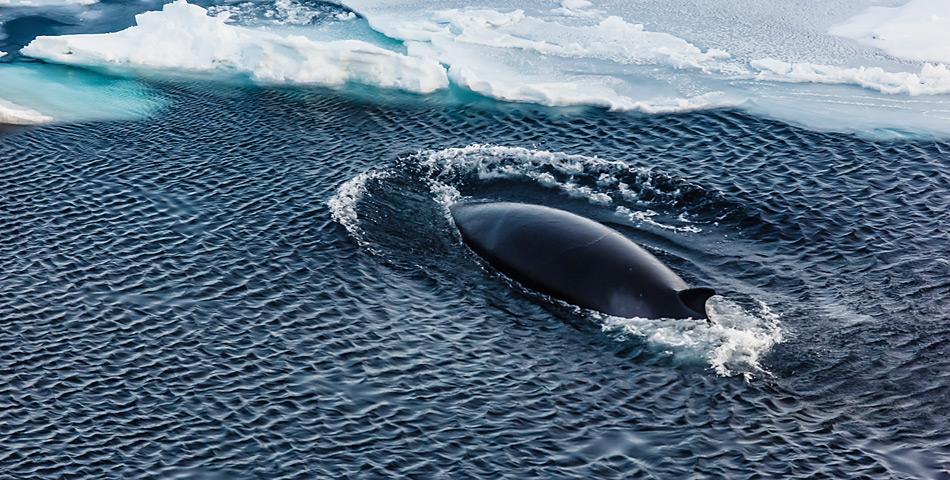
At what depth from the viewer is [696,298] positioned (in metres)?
27.3

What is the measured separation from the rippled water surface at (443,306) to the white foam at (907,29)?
31.5ft

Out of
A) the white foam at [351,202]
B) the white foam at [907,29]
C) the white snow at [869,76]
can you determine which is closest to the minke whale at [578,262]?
the white foam at [351,202]

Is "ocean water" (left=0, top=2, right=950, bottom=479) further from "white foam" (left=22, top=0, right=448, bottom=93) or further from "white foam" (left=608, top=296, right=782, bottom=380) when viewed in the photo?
"white foam" (left=22, top=0, right=448, bottom=93)

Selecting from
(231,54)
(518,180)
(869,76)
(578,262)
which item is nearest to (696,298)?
(578,262)

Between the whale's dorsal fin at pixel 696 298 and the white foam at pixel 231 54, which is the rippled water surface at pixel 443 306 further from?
the white foam at pixel 231 54

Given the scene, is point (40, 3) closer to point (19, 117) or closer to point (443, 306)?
point (19, 117)

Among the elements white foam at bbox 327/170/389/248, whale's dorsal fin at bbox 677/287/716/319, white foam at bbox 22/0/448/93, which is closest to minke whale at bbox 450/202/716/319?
whale's dorsal fin at bbox 677/287/716/319

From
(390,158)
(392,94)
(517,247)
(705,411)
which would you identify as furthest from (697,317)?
(392,94)

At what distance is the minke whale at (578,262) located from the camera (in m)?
28.1

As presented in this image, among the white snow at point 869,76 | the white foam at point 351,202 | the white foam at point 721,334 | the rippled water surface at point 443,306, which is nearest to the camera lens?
the rippled water surface at point 443,306

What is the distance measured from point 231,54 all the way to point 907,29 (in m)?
30.0

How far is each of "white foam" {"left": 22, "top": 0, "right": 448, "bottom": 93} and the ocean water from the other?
2348mm

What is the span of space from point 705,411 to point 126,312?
Answer: 15533 millimetres

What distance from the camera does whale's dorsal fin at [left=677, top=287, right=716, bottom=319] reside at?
27.1 m
